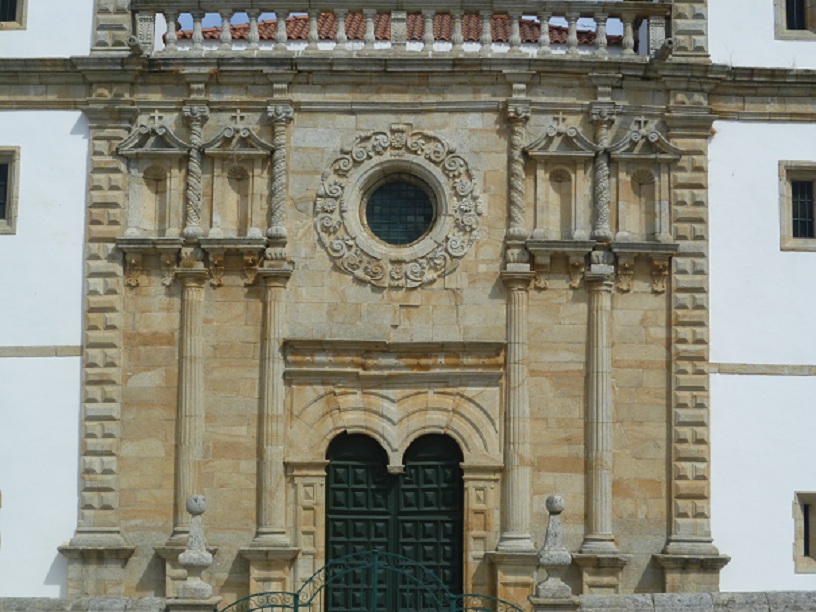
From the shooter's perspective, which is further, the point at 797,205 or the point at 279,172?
the point at 797,205

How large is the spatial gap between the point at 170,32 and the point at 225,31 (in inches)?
28.3

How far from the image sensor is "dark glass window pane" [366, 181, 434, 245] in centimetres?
1897

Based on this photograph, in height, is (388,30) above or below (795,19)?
above

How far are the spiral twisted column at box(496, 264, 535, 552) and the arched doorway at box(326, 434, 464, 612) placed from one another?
0.63m

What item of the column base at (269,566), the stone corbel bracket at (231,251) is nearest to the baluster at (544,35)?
the stone corbel bracket at (231,251)

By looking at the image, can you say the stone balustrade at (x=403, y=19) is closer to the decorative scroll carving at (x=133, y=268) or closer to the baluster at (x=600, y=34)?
the baluster at (x=600, y=34)

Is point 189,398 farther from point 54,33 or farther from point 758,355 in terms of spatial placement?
point 758,355

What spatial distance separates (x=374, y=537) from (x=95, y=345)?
431 centimetres

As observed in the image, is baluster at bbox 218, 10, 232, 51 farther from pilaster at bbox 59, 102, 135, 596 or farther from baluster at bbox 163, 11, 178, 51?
pilaster at bbox 59, 102, 135, 596

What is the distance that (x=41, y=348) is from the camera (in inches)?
734

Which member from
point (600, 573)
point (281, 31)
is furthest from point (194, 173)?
point (600, 573)

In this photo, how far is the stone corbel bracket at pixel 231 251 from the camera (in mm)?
18516

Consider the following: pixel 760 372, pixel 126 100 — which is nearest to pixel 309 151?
pixel 126 100

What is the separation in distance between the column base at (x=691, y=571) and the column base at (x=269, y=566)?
4.62 m
